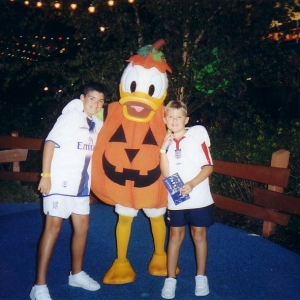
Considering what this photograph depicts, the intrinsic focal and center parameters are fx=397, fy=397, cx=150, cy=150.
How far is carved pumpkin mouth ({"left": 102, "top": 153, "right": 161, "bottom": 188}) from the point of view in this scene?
3428 mm

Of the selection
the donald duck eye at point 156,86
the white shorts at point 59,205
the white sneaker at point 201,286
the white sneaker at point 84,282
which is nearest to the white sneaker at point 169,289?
the white sneaker at point 201,286

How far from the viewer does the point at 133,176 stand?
135 inches

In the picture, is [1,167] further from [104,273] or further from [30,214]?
[104,273]

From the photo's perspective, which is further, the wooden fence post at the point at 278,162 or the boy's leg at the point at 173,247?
the wooden fence post at the point at 278,162

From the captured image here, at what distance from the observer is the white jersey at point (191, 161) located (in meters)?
3.13

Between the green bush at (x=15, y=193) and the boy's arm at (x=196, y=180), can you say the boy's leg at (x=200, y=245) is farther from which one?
the green bush at (x=15, y=193)

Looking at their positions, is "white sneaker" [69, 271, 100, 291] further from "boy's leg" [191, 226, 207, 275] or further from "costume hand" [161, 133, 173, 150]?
"costume hand" [161, 133, 173, 150]

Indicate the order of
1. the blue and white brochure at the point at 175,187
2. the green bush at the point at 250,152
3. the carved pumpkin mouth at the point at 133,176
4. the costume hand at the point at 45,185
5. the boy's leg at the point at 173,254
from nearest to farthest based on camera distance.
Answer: the costume hand at the point at 45,185 < the blue and white brochure at the point at 175,187 < the boy's leg at the point at 173,254 < the carved pumpkin mouth at the point at 133,176 < the green bush at the point at 250,152

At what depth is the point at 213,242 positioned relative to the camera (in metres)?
4.59

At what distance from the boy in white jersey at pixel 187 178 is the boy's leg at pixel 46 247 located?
91 centimetres

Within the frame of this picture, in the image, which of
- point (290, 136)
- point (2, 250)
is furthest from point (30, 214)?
point (290, 136)

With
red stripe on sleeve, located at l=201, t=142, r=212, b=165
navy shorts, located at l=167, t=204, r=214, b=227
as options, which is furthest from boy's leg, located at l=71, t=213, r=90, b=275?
red stripe on sleeve, located at l=201, t=142, r=212, b=165

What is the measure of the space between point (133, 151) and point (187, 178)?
583mm

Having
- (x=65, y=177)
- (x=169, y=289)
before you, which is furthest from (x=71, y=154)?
(x=169, y=289)
